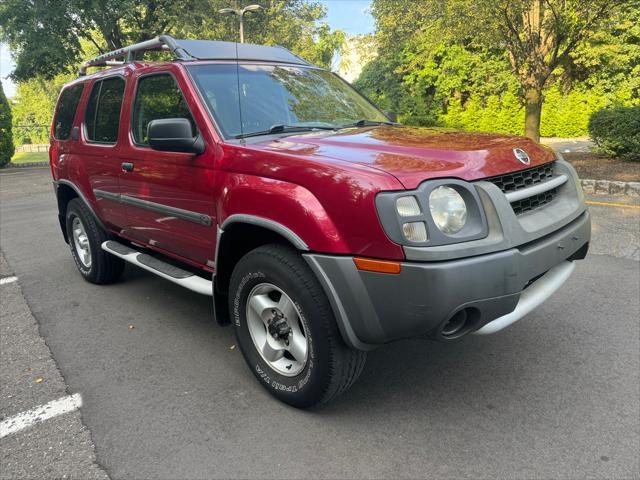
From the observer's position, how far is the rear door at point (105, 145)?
13.4 feet

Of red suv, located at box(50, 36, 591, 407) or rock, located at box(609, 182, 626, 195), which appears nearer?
red suv, located at box(50, 36, 591, 407)

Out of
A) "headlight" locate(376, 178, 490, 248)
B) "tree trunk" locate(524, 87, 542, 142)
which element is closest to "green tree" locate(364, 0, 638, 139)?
"tree trunk" locate(524, 87, 542, 142)

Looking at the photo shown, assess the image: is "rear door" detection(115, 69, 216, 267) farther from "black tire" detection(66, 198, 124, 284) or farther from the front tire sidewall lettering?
"black tire" detection(66, 198, 124, 284)

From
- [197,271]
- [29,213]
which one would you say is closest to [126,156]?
[197,271]

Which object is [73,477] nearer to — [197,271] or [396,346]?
[197,271]

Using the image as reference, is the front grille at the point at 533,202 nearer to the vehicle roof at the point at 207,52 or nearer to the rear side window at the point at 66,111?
the vehicle roof at the point at 207,52

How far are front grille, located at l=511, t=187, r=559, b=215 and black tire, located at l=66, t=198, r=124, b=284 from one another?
3679mm

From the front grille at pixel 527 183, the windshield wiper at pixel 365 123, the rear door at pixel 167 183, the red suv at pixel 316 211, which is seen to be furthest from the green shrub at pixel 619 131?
the rear door at pixel 167 183

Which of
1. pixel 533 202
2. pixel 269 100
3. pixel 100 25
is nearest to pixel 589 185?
pixel 533 202

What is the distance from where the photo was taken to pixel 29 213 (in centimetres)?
932

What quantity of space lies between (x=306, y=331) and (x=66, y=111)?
12.9ft

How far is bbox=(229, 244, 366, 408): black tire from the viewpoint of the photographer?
96.1 inches

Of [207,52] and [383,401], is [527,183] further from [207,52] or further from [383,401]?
[207,52]

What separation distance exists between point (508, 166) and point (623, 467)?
148cm
